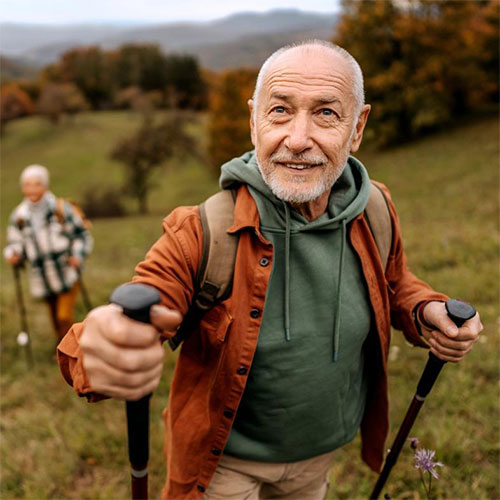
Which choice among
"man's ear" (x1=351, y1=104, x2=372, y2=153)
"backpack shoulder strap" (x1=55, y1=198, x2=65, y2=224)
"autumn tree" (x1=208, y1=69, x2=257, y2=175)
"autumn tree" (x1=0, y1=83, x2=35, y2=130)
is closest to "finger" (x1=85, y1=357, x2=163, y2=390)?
"man's ear" (x1=351, y1=104, x2=372, y2=153)

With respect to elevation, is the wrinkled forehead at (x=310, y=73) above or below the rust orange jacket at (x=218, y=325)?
above

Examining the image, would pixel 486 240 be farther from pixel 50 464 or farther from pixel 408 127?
pixel 408 127

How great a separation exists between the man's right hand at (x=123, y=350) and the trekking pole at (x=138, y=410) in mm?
39

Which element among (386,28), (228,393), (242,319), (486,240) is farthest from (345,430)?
(386,28)

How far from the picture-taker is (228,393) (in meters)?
2.16

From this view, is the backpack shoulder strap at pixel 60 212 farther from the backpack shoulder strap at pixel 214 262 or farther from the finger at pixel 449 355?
the finger at pixel 449 355

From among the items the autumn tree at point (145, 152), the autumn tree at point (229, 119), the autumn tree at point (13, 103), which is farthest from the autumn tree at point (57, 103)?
the autumn tree at point (229, 119)

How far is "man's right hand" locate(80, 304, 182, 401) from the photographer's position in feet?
4.12

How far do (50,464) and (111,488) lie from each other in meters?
0.69

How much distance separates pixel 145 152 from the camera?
125 ft

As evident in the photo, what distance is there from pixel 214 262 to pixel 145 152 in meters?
37.8

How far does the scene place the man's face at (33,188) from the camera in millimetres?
5398

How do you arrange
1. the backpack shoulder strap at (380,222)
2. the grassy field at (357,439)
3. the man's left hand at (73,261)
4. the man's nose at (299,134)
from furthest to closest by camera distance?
1. the man's left hand at (73,261)
2. the grassy field at (357,439)
3. the backpack shoulder strap at (380,222)
4. the man's nose at (299,134)

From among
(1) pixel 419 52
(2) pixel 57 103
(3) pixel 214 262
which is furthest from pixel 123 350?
(2) pixel 57 103
